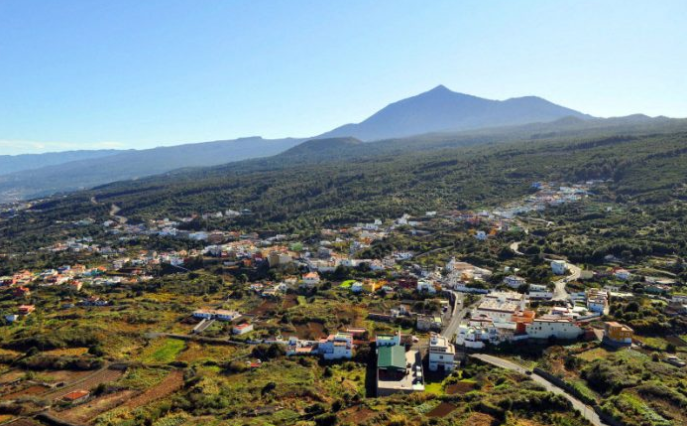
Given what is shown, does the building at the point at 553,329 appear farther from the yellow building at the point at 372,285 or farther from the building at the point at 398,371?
the yellow building at the point at 372,285

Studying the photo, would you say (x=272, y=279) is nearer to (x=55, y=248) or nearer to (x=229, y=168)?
(x=55, y=248)

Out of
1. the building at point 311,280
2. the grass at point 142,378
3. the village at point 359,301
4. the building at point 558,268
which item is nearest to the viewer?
the grass at point 142,378

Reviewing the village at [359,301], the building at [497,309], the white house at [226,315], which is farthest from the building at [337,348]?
the building at [497,309]

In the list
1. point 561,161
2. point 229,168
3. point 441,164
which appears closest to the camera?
point 561,161

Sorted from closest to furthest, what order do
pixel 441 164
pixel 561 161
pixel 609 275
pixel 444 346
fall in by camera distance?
pixel 444 346, pixel 609 275, pixel 561 161, pixel 441 164

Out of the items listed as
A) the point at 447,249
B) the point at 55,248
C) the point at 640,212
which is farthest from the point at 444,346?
the point at 55,248

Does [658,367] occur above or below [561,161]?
below
